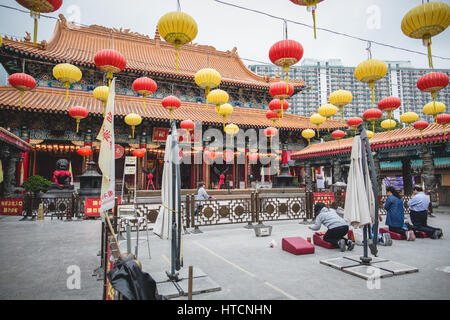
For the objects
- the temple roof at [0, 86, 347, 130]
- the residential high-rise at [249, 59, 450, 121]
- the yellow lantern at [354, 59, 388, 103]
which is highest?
the residential high-rise at [249, 59, 450, 121]

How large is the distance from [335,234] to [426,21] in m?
4.12

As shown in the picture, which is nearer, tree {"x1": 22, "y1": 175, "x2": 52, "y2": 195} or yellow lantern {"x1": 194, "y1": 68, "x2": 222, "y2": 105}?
yellow lantern {"x1": 194, "y1": 68, "x2": 222, "y2": 105}

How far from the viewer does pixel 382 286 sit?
334 cm

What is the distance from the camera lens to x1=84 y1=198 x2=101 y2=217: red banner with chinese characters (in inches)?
364

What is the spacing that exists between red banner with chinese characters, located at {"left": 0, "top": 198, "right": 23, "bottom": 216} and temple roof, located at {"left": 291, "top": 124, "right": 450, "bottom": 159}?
50.6ft

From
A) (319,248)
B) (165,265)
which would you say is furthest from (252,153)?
(165,265)

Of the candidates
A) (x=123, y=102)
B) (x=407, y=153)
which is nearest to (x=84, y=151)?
(x=123, y=102)

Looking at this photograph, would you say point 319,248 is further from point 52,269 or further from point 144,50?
point 144,50

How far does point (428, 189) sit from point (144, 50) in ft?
62.0

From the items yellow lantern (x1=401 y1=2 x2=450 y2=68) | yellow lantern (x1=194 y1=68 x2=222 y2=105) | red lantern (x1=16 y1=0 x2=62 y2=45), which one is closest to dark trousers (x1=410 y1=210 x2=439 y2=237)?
yellow lantern (x1=401 y1=2 x2=450 y2=68)

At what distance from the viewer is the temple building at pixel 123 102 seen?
12781 millimetres

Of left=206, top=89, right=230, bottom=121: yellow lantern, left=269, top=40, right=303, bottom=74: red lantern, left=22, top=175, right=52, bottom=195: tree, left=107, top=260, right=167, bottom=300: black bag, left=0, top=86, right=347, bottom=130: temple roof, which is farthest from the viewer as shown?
left=0, top=86, right=347, bottom=130: temple roof

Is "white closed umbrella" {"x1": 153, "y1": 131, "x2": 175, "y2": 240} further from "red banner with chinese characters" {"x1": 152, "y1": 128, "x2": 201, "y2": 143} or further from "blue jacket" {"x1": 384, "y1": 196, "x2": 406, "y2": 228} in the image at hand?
"red banner with chinese characters" {"x1": 152, "y1": 128, "x2": 201, "y2": 143}

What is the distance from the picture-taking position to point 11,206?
9.30 m
